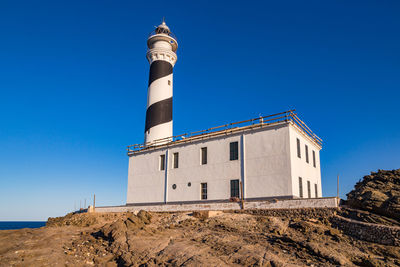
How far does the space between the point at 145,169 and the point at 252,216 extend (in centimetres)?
1289

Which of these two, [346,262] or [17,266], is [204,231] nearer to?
[346,262]

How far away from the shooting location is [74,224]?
926 inches

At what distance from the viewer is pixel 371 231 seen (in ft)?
49.5

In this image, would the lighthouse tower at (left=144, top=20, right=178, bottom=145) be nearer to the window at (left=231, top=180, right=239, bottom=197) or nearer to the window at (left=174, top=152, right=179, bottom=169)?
the window at (left=174, top=152, right=179, bottom=169)

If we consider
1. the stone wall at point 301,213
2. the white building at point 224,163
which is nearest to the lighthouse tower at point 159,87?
the white building at point 224,163

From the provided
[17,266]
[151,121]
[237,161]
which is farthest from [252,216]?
[151,121]

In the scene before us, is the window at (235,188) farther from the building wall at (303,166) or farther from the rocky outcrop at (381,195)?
the rocky outcrop at (381,195)

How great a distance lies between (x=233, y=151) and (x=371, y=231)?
1068 centimetres

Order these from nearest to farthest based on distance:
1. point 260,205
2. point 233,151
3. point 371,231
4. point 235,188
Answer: point 371,231 → point 260,205 → point 235,188 → point 233,151

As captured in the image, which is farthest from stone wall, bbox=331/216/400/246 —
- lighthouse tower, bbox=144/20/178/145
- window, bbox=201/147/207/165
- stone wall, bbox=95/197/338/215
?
lighthouse tower, bbox=144/20/178/145

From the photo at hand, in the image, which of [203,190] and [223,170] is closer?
[223,170]

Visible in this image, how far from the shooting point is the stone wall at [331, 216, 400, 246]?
14.4 metres

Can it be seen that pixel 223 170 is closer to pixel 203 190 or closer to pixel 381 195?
pixel 203 190

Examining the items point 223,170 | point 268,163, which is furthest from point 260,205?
point 223,170
